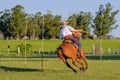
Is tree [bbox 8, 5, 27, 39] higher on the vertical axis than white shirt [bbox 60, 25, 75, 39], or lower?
higher

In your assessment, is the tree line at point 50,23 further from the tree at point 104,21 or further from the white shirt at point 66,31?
the white shirt at point 66,31

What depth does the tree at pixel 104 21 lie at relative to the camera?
4419 inches

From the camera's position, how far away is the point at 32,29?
120250 millimetres

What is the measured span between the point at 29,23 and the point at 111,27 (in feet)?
74.7

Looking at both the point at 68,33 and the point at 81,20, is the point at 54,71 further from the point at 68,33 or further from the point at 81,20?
the point at 81,20

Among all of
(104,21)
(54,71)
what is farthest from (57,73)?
(104,21)

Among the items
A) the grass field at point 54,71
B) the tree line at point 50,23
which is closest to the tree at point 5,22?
the tree line at point 50,23

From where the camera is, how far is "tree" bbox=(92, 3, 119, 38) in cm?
11225

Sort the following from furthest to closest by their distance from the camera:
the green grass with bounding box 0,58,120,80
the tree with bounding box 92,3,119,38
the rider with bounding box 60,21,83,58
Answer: the tree with bounding box 92,3,119,38
the rider with bounding box 60,21,83,58
the green grass with bounding box 0,58,120,80

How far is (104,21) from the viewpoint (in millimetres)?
113438

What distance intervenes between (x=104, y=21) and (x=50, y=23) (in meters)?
13.7

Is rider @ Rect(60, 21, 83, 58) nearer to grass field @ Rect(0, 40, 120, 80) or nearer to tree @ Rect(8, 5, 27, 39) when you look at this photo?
grass field @ Rect(0, 40, 120, 80)

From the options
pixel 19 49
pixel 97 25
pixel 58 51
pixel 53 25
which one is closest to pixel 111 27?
pixel 97 25

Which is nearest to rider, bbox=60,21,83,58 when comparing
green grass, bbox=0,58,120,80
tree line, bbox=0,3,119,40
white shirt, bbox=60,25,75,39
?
white shirt, bbox=60,25,75,39
